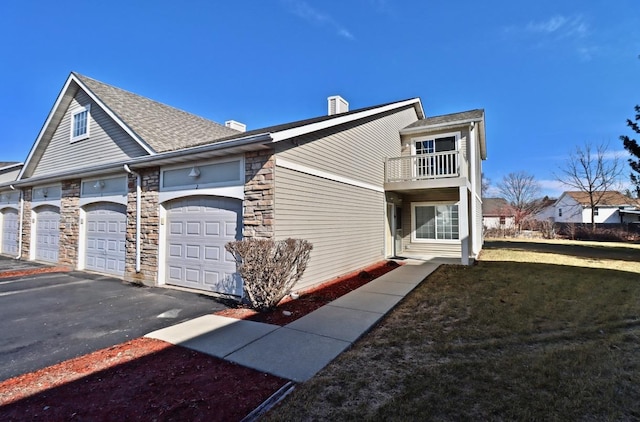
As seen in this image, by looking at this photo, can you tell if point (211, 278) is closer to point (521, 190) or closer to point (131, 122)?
point (131, 122)

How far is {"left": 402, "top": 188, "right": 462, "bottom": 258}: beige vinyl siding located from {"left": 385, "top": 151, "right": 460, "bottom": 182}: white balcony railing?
5.73 feet

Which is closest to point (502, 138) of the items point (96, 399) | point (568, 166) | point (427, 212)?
point (568, 166)

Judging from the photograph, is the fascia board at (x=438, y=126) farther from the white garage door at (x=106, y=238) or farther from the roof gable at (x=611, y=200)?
the roof gable at (x=611, y=200)

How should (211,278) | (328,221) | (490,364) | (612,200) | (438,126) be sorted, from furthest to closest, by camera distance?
(612,200), (438,126), (328,221), (211,278), (490,364)

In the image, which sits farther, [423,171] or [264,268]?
[423,171]

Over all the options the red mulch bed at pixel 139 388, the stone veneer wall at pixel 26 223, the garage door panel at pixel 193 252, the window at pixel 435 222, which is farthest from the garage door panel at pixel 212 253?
the stone veneer wall at pixel 26 223

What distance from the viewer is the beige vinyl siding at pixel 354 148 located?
731 centimetres

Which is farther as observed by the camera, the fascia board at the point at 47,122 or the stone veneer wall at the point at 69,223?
the fascia board at the point at 47,122

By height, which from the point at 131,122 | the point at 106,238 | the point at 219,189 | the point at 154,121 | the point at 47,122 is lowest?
the point at 106,238

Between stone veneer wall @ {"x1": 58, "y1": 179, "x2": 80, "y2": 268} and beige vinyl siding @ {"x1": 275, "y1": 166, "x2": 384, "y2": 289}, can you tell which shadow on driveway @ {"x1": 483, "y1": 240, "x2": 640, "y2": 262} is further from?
stone veneer wall @ {"x1": 58, "y1": 179, "x2": 80, "y2": 268}

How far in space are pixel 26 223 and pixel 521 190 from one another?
47.1 m

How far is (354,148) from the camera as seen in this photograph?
9.79 metres

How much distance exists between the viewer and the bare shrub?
5.71m

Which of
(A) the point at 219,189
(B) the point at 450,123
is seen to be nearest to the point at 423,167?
(B) the point at 450,123
